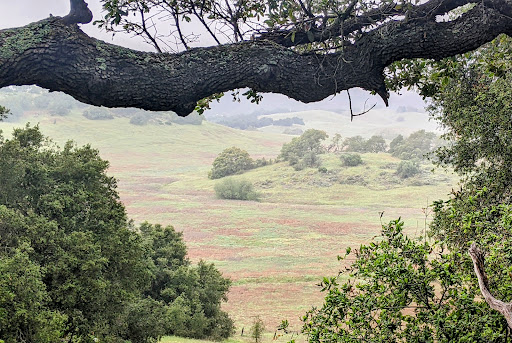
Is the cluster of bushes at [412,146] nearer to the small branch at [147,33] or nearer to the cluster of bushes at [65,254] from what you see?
the cluster of bushes at [65,254]

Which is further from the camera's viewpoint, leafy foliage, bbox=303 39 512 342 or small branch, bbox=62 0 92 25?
leafy foliage, bbox=303 39 512 342

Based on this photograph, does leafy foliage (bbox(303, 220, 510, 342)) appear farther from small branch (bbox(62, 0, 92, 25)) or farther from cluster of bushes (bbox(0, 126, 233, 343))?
cluster of bushes (bbox(0, 126, 233, 343))

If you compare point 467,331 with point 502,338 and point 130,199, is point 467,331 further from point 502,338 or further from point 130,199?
point 130,199

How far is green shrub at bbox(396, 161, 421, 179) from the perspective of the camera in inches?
2795

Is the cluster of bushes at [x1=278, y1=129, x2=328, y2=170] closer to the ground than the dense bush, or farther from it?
farther from it

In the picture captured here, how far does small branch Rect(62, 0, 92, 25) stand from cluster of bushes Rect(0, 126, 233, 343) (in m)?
7.36

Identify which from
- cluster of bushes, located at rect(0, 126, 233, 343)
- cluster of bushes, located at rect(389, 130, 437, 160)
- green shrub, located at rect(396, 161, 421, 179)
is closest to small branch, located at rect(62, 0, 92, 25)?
cluster of bushes, located at rect(0, 126, 233, 343)

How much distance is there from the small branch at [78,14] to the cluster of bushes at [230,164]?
77265 millimetres

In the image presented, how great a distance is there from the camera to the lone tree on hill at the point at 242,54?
2.87m

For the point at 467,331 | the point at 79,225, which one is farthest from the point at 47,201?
the point at 467,331

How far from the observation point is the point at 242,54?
3295 millimetres

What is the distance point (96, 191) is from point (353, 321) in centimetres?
1025

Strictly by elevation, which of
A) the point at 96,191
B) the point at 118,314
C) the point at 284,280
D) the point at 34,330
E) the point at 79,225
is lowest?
the point at 284,280

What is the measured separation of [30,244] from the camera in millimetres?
10461
